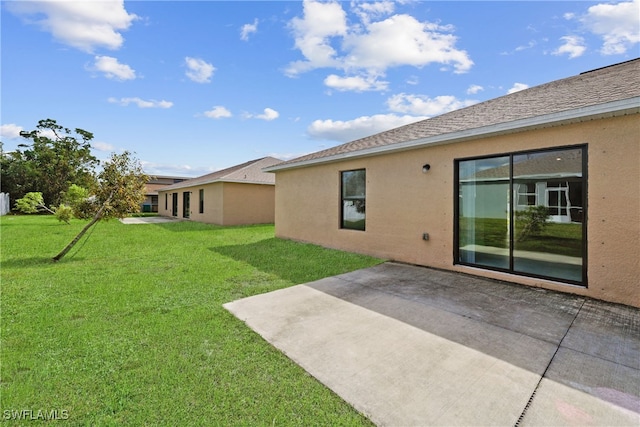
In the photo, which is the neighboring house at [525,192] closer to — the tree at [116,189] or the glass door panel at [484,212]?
the glass door panel at [484,212]

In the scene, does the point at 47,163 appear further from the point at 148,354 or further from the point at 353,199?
the point at 148,354

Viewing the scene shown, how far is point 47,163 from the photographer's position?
30344 mm

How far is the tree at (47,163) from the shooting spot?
1176 inches

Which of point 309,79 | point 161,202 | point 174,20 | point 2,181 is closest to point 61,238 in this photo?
point 174,20

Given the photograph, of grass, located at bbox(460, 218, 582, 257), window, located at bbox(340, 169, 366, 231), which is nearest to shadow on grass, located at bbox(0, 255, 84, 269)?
window, located at bbox(340, 169, 366, 231)

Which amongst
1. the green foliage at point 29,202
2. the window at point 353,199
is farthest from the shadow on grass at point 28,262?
the window at point 353,199

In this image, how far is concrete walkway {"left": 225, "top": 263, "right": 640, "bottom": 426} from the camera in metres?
2.11

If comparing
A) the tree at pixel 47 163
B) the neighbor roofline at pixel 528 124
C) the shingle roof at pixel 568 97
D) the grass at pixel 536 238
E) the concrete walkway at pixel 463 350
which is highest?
the tree at pixel 47 163

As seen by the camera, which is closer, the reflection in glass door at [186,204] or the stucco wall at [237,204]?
the stucco wall at [237,204]

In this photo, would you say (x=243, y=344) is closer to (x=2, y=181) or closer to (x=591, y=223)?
(x=591, y=223)

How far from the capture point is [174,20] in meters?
8.64

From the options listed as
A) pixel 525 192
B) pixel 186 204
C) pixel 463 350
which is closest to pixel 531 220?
Answer: pixel 525 192

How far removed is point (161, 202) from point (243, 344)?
30.5 meters

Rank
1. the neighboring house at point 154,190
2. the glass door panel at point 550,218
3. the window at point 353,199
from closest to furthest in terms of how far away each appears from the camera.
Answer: the glass door panel at point 550,218 → the window at point 353,199 → the neighboring house at point 154,190
